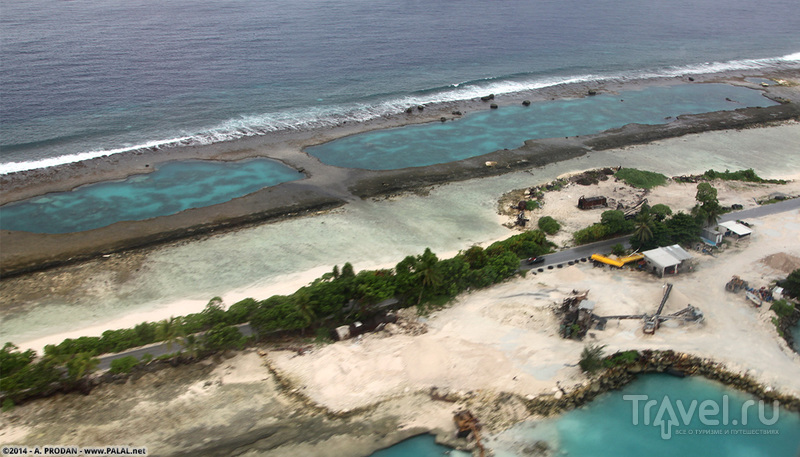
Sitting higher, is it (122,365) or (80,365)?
(80,365)

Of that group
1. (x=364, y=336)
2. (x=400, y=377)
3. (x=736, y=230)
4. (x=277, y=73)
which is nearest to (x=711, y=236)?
(x=736, y=230)

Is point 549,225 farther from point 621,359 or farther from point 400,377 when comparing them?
point 400,377

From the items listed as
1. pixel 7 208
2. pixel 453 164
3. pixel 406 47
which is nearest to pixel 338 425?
pixel 453 164

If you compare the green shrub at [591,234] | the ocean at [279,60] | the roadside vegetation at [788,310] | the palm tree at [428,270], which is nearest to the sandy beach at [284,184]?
the ocean at [279,60]

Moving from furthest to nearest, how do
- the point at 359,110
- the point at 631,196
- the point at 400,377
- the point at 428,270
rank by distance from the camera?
the point at 359,110 < the point at 631,196 < the point at 428,270 < the point at 400,377

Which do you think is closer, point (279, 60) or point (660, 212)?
point (660, 212)

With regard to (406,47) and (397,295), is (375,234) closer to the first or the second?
(397,295)
